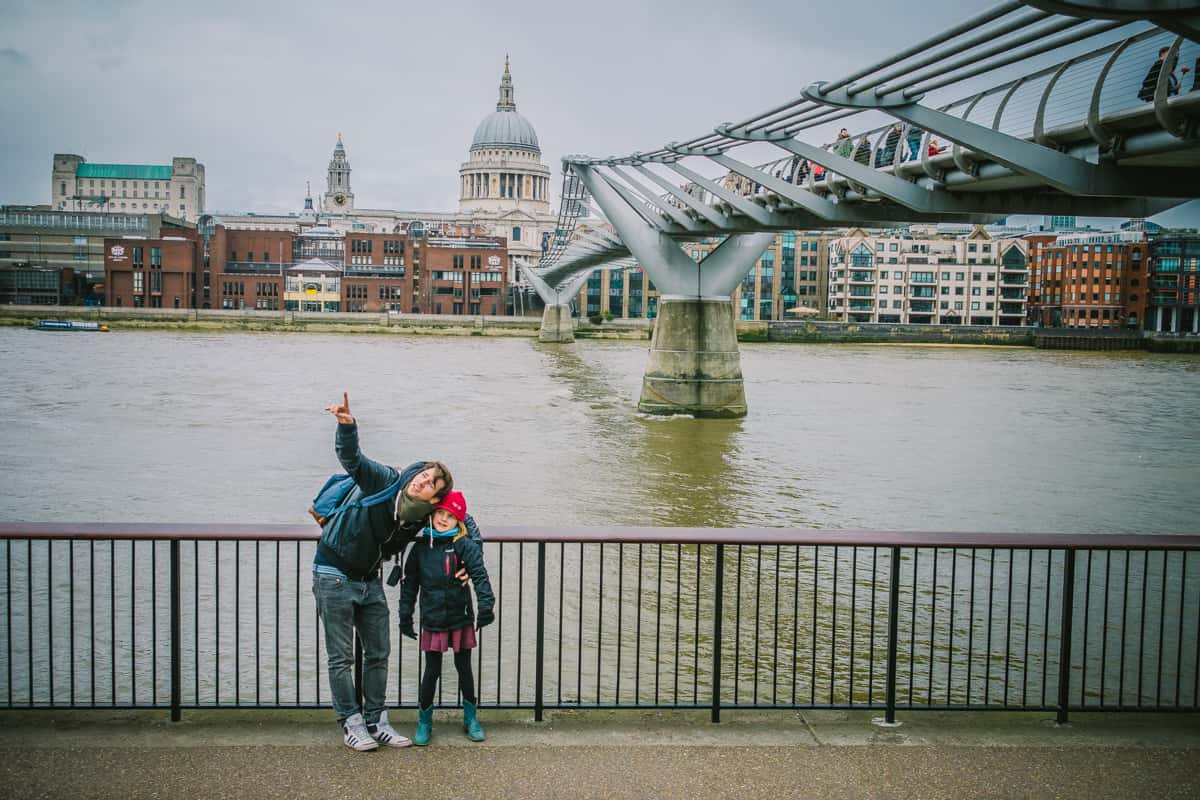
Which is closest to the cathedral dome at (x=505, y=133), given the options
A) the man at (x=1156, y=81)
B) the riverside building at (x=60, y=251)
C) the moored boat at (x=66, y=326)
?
the riverside building at (x=60, y=251)

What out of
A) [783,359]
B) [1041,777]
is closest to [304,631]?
[1041,777]

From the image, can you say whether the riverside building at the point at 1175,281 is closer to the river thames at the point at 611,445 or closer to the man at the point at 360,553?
the river thames at the point at 611,445

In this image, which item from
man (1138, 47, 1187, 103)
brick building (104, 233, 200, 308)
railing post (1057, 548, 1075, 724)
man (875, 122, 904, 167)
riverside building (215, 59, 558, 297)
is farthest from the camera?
riverside building (215, 59, 558, 297)

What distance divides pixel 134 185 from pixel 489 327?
118463 millimetres

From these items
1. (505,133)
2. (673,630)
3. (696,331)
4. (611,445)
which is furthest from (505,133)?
(673,630)

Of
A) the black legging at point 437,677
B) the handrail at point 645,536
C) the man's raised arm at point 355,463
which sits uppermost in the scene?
the man's raised arm at point 355,463

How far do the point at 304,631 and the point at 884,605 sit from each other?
529 centimetres

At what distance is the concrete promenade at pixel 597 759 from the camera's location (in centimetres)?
421

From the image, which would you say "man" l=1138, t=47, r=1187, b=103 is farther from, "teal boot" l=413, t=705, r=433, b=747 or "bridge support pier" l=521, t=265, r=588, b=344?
"bridge support pier" l=521, t=265, r=588, b=344

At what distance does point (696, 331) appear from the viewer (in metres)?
31.6

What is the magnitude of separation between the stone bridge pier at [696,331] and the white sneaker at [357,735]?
86.8ft

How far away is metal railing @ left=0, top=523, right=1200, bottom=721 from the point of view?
5.10 metres

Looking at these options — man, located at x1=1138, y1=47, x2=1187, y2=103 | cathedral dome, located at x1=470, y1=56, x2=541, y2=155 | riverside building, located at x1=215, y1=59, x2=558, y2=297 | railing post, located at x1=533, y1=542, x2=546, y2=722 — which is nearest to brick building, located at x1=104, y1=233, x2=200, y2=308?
riverside building, located at x1=215, y1=59, x2=558, y2=297

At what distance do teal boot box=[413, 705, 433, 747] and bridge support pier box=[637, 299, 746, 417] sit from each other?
86.3ft
